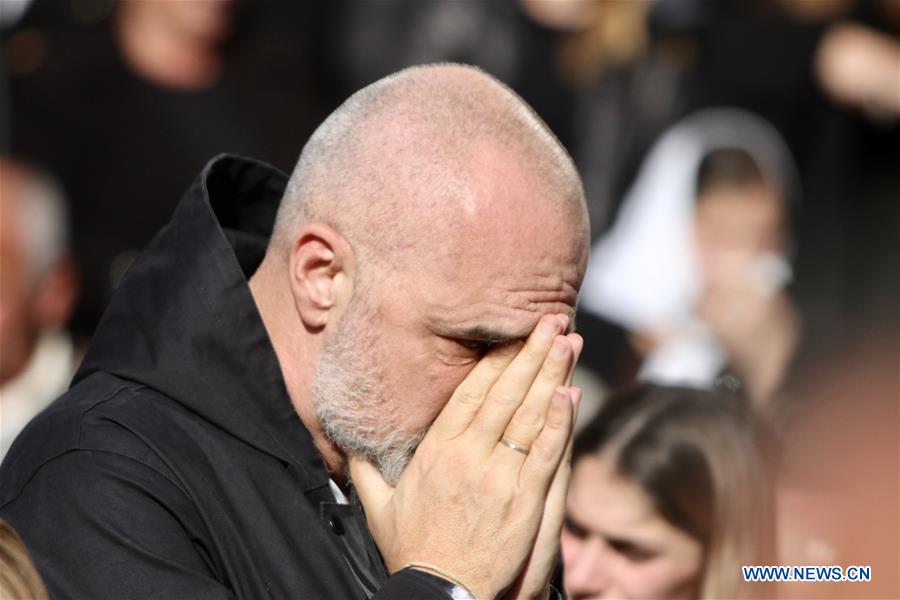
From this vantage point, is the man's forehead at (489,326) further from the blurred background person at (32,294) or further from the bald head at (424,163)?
the blurred background person at (32,294)

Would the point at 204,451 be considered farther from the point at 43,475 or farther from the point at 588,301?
the point at 588,301

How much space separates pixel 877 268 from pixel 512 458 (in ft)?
13.0

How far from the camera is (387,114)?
2986 mm

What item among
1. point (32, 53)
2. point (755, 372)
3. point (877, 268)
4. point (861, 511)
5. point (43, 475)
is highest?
point (32, 53)

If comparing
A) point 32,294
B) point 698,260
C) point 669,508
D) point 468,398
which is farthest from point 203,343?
point 698,260

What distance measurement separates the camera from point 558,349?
2.83 m

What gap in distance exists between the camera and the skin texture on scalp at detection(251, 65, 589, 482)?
9.25ft

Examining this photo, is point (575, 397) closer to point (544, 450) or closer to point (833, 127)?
point (544, 450)

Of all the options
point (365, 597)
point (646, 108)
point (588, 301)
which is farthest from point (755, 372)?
point (365, 597)

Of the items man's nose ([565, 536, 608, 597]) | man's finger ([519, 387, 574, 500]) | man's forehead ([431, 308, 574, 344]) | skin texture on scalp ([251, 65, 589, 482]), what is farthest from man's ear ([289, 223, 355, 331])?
man's nose ([565, 536, 608, 597])

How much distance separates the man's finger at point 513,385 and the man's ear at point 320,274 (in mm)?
398

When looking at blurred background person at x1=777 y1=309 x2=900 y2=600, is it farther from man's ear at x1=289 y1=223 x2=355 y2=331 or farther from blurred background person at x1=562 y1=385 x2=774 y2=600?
man's ear at x1=289 y1=223 x2=355 y2=331

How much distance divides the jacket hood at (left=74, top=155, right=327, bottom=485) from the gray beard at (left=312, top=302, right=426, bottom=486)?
88mm

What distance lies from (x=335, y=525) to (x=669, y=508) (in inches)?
47.5
